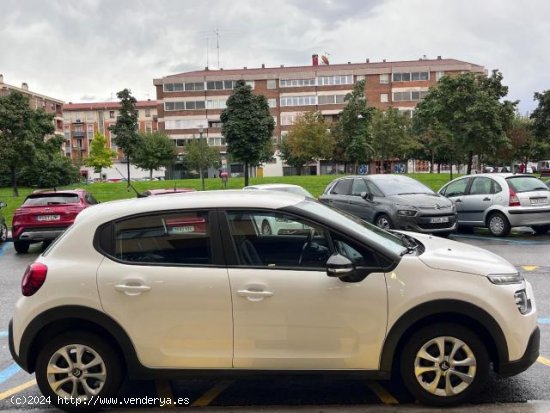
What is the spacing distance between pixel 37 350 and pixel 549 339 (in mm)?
4593

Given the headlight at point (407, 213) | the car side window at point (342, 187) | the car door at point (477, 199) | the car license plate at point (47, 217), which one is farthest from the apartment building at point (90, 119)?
the headlight at point (407, 213)

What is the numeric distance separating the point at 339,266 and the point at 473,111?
2423 cm

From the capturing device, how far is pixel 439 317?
3.61m

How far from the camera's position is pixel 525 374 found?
427cm

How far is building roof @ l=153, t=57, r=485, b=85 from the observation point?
76000 mm

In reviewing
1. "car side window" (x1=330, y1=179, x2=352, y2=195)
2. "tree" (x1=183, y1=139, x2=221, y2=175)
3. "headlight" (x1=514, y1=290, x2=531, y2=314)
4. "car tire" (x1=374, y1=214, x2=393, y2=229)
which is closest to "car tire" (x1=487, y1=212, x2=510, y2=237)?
"car tire" (x1=374, y1=214, x2=393, y2=229)

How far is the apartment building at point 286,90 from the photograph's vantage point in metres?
76.7

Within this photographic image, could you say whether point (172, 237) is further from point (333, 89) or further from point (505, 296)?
point (333, 89)

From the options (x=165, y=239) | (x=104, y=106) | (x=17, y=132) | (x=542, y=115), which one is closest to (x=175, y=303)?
(x=165, y=239)

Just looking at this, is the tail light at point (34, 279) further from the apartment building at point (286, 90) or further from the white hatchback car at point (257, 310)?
the apartment building at point (286, 90)

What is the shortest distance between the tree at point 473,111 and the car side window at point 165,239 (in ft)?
79.3

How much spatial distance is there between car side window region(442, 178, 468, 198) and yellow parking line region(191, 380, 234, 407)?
35.4ft

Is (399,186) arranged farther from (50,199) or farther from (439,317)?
(439,317)

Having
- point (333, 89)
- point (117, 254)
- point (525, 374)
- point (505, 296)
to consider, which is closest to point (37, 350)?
point (117, 254)
